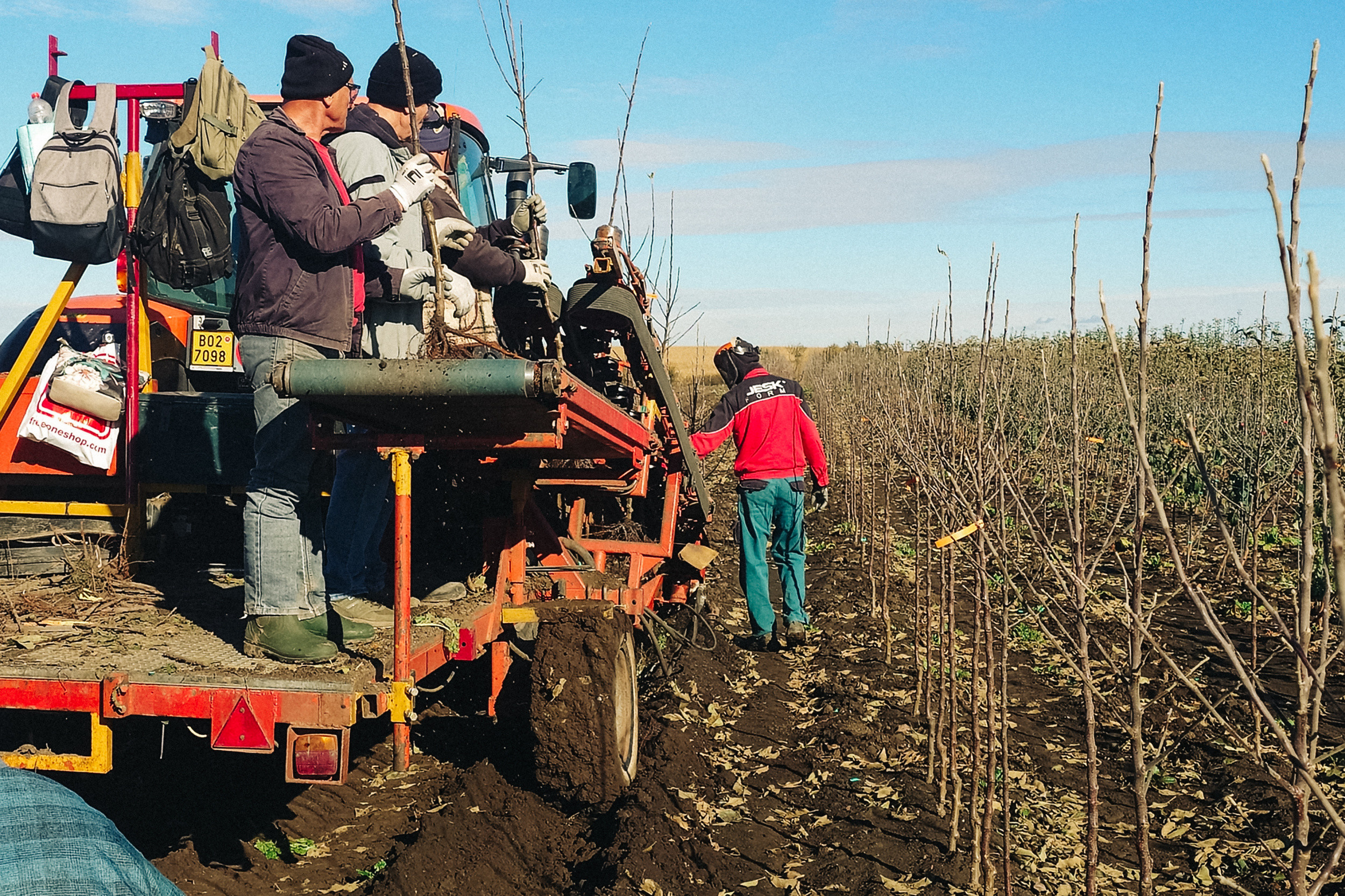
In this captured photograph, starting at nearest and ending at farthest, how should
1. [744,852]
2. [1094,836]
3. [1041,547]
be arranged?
[1094,836] → [1041,547] → [744,852]

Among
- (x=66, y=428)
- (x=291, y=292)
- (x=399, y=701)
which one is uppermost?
(x=291, y=292)

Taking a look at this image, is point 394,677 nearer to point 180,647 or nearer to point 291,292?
point 180,647

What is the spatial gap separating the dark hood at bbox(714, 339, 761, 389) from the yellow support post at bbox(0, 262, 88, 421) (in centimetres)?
425

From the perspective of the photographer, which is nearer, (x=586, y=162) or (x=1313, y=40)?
(x=1313, y=40)

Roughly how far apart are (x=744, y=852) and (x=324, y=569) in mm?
2004

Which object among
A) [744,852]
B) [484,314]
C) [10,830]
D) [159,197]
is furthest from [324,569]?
[10,830]

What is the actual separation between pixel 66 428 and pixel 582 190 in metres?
2.76

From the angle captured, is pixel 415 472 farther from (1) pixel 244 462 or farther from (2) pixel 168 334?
(2) pixel 168 334

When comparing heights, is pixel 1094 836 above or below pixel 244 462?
below

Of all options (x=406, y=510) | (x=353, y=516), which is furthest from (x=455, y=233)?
(x=406, y=510)

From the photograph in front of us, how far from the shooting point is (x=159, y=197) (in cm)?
442

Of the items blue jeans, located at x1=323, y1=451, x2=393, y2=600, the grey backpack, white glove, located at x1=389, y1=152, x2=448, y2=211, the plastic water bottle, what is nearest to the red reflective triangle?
blue jeans, located at x1=323, y1=451, x2=393, y2=600

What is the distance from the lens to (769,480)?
767 centimetres

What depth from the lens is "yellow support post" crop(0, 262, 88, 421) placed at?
4762mm
